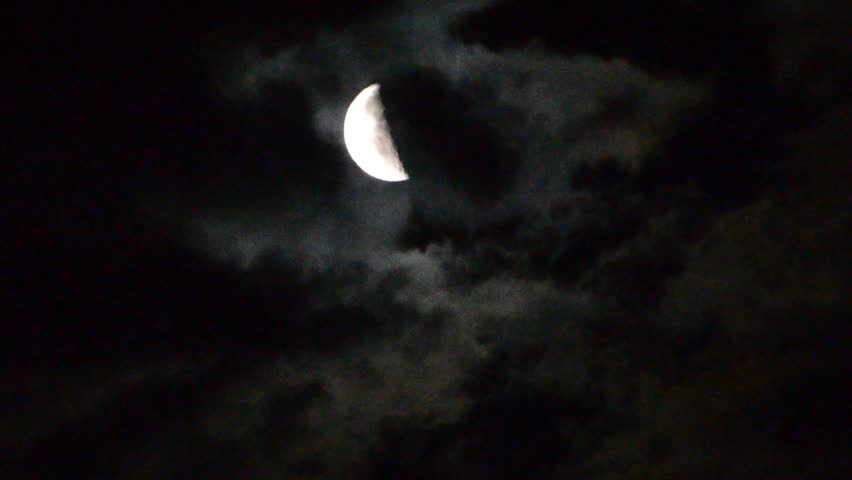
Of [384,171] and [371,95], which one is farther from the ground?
[371,95]

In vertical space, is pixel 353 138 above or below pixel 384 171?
above

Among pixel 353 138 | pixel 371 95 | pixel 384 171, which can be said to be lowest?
pixel 384 171

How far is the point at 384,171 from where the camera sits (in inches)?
699

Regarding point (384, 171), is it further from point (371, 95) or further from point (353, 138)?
point (371, 95)

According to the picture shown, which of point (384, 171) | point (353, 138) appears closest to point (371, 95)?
point (353, 138)

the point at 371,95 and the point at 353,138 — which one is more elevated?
the point at 371,95

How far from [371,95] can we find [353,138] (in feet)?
7.42

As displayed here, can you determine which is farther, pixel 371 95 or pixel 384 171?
pixel 371 95

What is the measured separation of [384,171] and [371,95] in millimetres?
3787

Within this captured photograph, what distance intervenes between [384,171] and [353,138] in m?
2.06

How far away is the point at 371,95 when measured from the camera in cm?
1903
